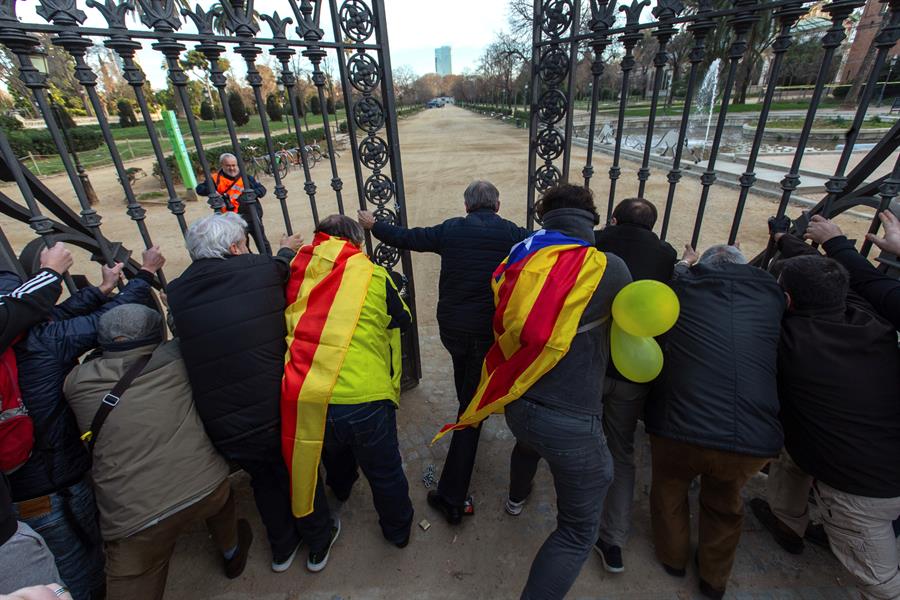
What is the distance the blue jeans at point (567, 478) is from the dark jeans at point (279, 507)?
1.19 metres

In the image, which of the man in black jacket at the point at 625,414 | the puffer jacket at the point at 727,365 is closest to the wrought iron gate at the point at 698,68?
the man in black jacket at the point at 625,414

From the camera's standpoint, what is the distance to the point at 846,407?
1945mm

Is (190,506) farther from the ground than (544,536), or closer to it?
farther from the ground

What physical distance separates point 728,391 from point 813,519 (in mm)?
1527

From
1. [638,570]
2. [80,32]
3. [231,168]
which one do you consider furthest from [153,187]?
[638,570]

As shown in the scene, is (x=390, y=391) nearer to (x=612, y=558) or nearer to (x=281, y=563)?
(x=281, y=563)

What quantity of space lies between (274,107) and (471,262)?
3698 cm

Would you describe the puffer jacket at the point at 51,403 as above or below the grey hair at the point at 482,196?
below

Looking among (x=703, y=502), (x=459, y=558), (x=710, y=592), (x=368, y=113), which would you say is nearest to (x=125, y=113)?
(x=368, y=113)

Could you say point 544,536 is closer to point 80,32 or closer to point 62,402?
point 62,402

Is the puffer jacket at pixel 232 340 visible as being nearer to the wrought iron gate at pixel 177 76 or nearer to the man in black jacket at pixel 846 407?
the wrought iron gate at pixel 177 76

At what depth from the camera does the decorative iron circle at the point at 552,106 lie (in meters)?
2.90

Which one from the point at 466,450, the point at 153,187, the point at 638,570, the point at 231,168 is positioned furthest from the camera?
the point at 153,187

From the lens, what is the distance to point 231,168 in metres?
6.59
